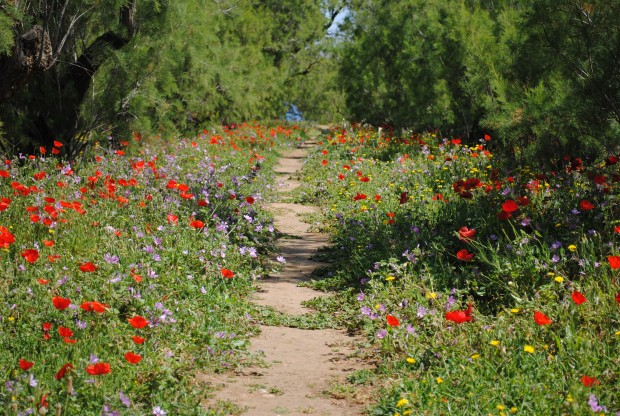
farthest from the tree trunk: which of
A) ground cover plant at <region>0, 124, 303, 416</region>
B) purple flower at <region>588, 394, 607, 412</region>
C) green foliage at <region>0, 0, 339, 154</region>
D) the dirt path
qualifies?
purple flower at <region>588, 394, 607, 412</region>

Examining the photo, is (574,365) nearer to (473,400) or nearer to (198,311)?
(473,400)

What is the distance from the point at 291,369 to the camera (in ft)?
15.2

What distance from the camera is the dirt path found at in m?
4.03

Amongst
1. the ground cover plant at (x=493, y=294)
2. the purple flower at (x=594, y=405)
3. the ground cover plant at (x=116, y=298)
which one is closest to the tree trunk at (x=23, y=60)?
the ground cover plant at (x=116, y=298)

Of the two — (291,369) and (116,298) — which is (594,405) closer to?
(291,369)

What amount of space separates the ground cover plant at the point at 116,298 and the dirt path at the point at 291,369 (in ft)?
0.61

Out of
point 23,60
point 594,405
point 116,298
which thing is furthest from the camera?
point 23,60

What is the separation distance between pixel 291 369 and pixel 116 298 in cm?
123

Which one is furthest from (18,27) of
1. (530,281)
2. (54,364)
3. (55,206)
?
(530,281)

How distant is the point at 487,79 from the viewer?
11500 mm

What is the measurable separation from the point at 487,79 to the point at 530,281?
700 centimetres

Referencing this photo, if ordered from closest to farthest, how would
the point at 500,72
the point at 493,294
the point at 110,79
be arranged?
the point at 493,294 → the point at 500,72 → the point at 110,79

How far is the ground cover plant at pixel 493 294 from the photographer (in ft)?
12.3

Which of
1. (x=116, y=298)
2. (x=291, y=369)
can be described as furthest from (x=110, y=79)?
(x=291, y=369)
